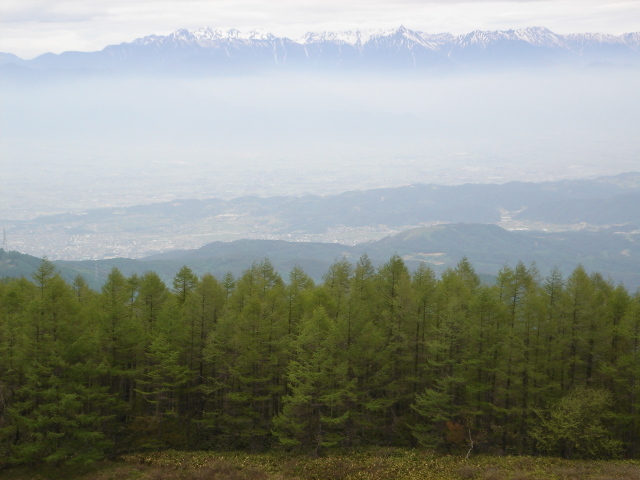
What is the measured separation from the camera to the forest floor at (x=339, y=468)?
1415 inches

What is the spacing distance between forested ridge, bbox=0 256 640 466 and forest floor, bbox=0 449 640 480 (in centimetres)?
129

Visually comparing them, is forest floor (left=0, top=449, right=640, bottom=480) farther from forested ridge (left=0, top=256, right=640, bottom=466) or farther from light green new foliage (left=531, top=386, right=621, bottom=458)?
light green new foliage (left=531, top=386, right=621, bottom=458)

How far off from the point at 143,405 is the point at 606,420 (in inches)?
1367

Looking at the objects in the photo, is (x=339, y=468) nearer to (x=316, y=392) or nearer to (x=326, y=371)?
(x=316, y=392)

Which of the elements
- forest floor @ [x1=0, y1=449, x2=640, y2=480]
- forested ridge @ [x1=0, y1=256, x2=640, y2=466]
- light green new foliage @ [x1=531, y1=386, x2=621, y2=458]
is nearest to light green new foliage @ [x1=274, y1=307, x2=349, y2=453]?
forested ridge @ [x1=0, y1=256, x2=640, y2=466]

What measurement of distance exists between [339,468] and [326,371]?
249 inches

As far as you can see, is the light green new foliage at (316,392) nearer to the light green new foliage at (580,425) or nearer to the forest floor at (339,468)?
the forest floor at (339,468)

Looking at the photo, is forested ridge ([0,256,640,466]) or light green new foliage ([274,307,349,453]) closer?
light green new foliage ([274,307,349,453])

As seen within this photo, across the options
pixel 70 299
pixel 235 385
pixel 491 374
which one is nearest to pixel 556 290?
pixel 491 374

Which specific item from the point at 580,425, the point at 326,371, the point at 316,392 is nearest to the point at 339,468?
the point at 316,392

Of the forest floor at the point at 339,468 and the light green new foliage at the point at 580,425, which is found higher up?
the light green new foliage at the point at 580,425

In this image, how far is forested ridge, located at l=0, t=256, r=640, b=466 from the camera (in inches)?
1543

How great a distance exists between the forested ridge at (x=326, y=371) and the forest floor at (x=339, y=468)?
1291 mm

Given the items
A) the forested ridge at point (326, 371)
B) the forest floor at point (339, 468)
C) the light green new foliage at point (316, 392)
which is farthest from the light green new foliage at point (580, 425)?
the light green new foliage at point (316, 392)
